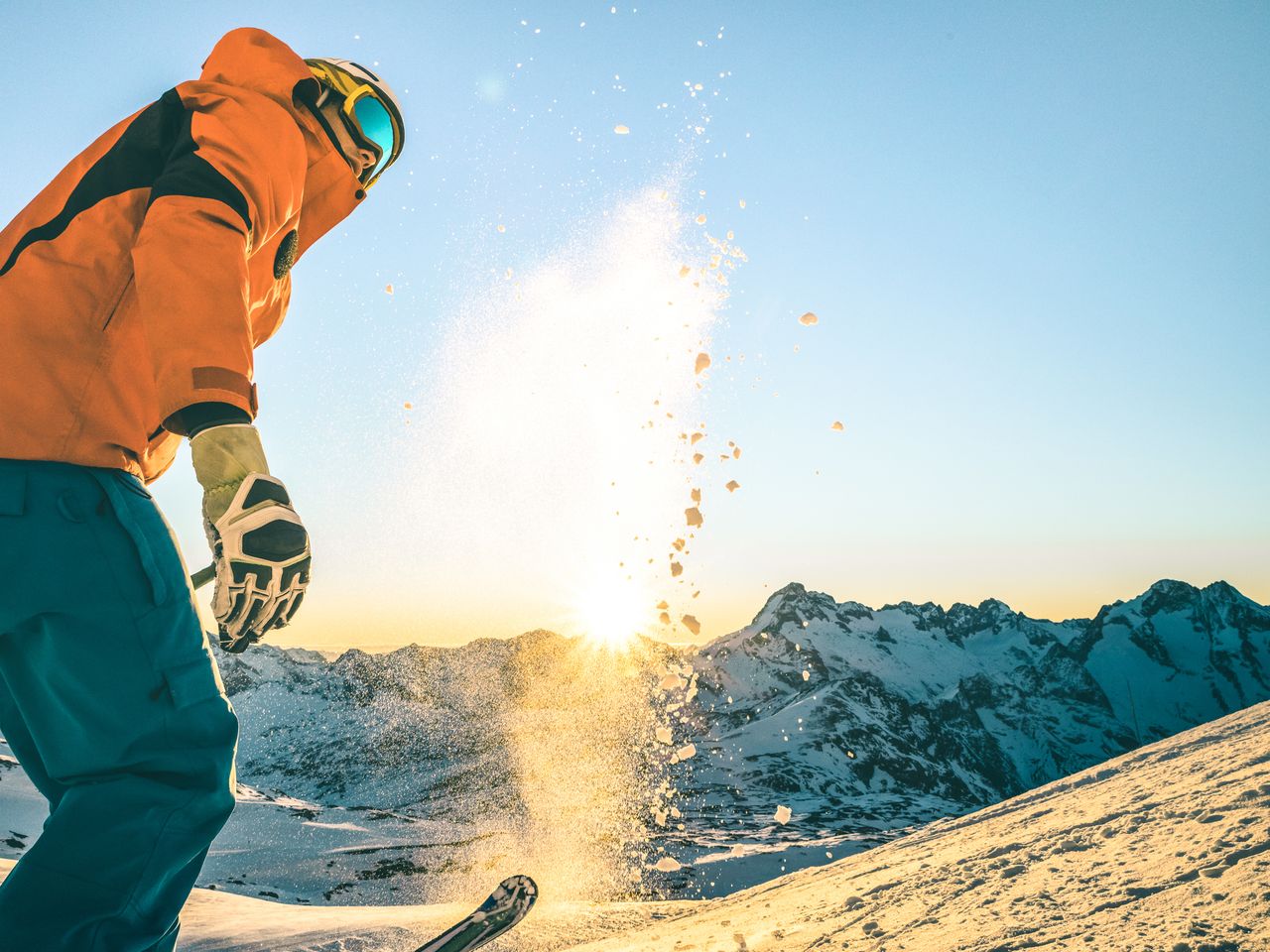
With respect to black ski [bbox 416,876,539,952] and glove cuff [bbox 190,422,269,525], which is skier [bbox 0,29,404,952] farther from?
black ski [bbox 416,876,539,952]

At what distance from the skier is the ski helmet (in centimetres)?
31

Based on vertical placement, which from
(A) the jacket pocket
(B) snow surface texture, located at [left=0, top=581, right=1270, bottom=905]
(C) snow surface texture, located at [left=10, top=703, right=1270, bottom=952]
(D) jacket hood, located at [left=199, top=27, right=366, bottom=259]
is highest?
(D) jacket hood, located at [left=199, top=27, right=366, bottom=259]

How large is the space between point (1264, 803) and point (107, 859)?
313 centimetres

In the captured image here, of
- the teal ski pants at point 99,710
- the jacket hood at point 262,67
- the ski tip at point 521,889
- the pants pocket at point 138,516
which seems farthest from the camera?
the ski tip at point 521,889

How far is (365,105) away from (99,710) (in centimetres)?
160

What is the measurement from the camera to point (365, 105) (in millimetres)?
1932

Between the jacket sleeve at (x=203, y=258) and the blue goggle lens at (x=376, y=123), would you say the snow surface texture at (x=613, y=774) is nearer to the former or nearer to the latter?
the blue goggle lens at (x=376, y=123)

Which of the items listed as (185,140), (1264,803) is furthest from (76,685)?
(1264,803)

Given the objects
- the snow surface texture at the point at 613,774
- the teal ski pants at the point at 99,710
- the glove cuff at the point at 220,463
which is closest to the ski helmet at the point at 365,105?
the glove cuff at the point at 220,463

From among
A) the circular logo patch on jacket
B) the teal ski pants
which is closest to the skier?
the teal ski pants

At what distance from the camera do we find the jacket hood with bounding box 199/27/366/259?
1700 mm

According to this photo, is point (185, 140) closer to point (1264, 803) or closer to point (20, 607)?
point (20, 607)

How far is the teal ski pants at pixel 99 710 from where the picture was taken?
3.74 ft

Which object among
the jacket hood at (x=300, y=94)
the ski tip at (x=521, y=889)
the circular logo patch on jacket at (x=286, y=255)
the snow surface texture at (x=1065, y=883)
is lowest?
the snow surface texture at (x=1065, y=883)
